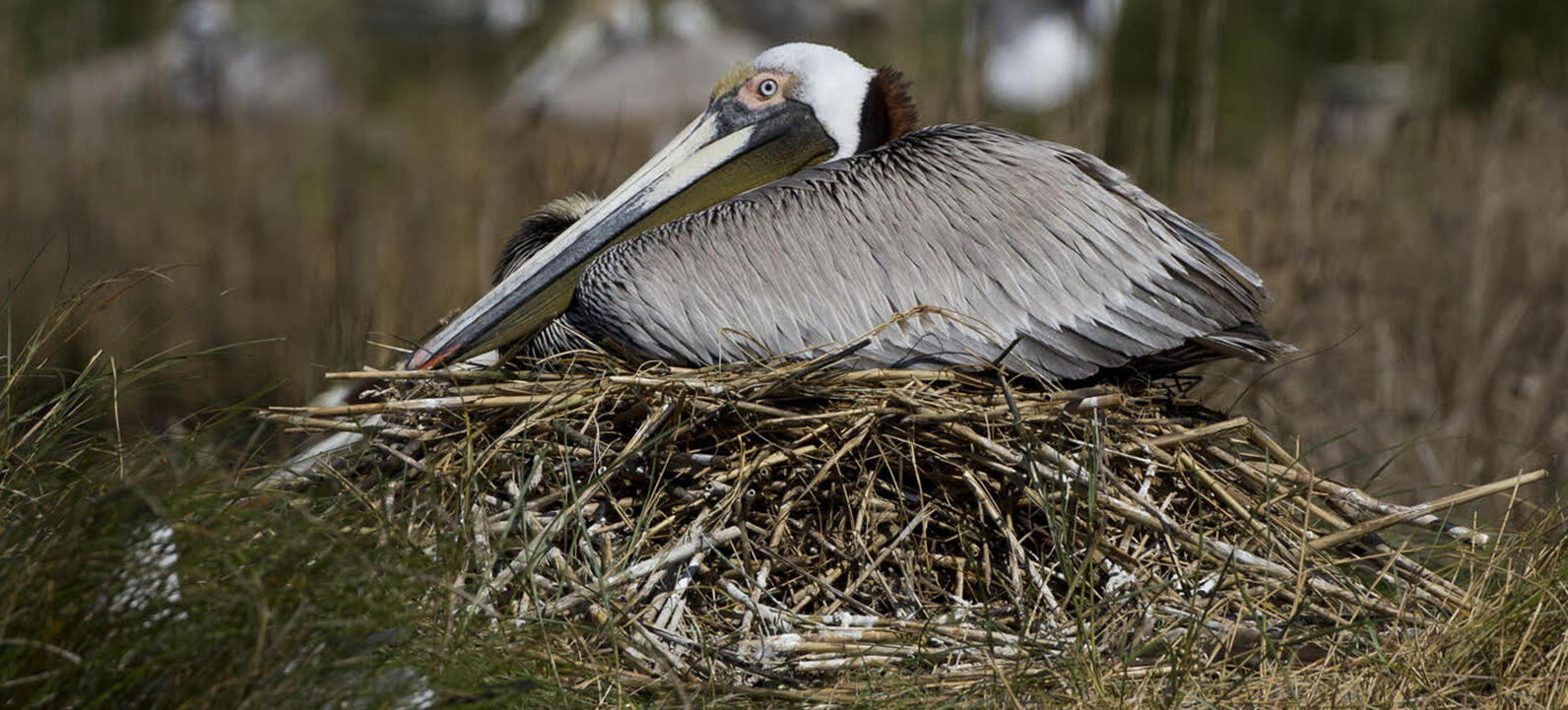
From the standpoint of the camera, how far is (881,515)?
10.2ft

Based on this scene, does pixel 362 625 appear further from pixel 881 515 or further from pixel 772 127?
pixel 772 127

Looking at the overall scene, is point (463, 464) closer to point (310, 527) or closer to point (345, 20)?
point (310, 527)

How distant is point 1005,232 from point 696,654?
1.24m

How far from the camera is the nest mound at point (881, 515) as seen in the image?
2.88 meters

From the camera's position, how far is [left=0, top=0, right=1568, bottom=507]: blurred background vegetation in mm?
5355

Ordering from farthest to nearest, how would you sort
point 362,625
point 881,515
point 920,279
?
point 920,279 < point 881,515 < point 362,625

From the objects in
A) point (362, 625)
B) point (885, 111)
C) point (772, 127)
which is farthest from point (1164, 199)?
point (362, 625)

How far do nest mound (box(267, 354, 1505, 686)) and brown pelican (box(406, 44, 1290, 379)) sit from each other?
147 mm

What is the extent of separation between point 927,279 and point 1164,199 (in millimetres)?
2655

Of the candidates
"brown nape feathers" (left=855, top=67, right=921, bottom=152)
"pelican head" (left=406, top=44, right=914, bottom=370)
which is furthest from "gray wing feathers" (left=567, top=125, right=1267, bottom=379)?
"brown nape feathers" (left=855, top=67, right=921, bottom=152)

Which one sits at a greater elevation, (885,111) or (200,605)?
(885,111)

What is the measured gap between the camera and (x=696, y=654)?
9.23 ft

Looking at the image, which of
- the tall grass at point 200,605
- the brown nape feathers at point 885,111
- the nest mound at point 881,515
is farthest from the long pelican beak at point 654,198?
the tall grass at point 200,605

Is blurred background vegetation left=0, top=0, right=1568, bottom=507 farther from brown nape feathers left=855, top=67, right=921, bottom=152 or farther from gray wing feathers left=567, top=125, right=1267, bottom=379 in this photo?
brown nape feathers left=855, top=67, right=921, bottom=152
